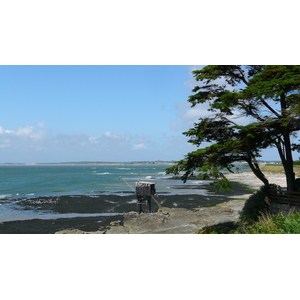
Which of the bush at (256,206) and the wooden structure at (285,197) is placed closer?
the wooden structure at (285,197)

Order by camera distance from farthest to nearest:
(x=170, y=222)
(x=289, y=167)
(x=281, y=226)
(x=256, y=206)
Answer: (x=170, y=222)
(x=256, y=206)
(x=289, y=167)
(x=281, y=226)

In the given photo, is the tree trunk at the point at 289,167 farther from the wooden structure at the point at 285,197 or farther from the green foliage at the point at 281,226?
the green foliage at the point at 281,226

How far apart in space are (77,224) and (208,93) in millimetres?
14803

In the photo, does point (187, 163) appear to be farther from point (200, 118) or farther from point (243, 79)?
point (243, 79)

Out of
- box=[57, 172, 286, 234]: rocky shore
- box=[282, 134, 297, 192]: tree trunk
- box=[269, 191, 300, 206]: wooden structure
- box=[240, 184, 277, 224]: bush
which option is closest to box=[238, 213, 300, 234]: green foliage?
box=[269, 191, 300, 206]: wooden structure

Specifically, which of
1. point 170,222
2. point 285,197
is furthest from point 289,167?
point 170,222

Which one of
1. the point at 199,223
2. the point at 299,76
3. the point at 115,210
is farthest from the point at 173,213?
the point at 299,76

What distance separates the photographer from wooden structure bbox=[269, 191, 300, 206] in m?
12.9

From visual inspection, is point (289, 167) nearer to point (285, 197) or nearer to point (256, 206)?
point (285, 197)

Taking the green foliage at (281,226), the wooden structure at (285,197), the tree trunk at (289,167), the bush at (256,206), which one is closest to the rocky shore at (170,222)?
the bush at (256,206)

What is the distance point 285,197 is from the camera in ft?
45.1

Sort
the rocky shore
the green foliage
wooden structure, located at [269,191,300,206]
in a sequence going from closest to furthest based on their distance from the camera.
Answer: the green foliage < wooden structure, located at [269,191,300,206] < the rocky shore

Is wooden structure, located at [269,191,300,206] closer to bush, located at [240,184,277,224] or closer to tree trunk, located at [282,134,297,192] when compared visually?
bush, located at [240,184,277,224]

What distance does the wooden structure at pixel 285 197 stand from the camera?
12948 millimetres
